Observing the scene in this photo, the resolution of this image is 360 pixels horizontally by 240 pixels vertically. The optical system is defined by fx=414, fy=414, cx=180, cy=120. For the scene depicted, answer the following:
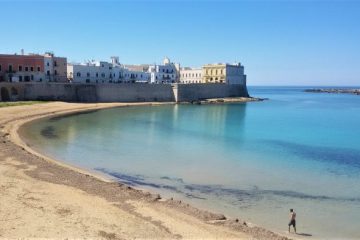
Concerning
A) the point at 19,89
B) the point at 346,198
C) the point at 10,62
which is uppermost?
the point at 10,62

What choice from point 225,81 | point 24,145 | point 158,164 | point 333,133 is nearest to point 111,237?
point 158,164

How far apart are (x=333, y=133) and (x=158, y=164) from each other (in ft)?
81.8

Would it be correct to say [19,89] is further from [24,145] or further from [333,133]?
[333,133]

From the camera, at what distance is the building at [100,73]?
75.2 metres

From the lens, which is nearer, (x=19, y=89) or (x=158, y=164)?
(x=158, y=164)

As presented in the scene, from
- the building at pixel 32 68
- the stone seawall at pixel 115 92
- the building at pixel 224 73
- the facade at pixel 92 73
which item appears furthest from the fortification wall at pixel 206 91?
the building at pixel 32 68

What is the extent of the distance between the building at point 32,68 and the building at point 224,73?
1496 inches

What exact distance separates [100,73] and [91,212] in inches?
2701

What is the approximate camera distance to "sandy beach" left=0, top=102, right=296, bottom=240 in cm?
1244

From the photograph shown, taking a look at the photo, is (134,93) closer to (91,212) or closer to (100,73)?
(100,73)

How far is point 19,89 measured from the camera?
5981 centimetres

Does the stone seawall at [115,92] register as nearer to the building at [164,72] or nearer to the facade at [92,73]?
the facade at [92,73]

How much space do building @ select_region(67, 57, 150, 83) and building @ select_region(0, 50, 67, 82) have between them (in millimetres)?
3824

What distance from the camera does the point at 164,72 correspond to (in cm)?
9906
